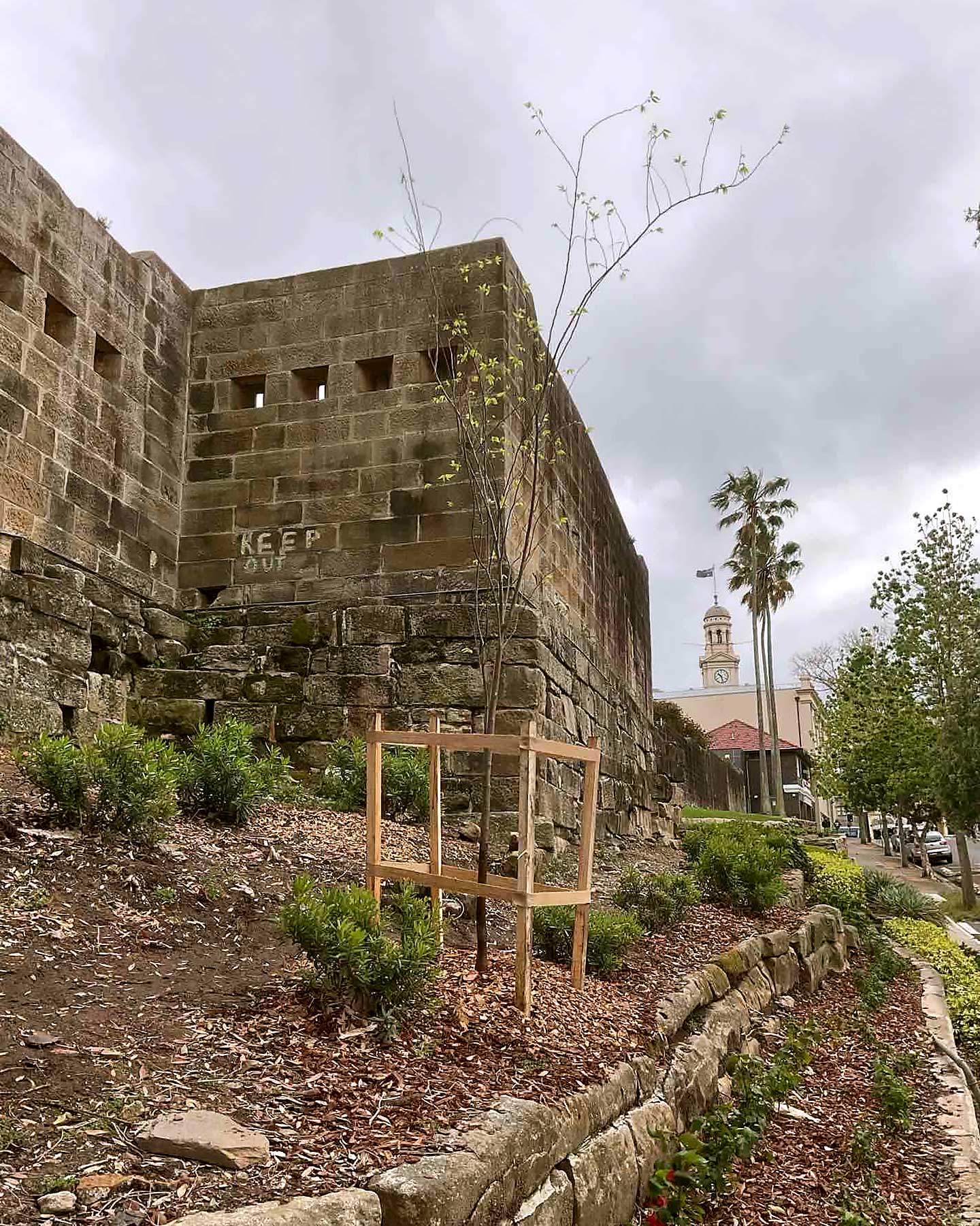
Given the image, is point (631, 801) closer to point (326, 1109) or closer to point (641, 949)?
point (641, 949)

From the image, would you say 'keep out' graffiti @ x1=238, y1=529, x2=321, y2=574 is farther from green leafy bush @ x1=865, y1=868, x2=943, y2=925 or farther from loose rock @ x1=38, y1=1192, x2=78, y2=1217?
green leafy bush @ x1=865, y1=868, x2=943, y2=925

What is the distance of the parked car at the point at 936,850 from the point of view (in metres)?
39.7

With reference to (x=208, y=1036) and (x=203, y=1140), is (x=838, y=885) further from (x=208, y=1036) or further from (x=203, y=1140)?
(x=203, y=1140)

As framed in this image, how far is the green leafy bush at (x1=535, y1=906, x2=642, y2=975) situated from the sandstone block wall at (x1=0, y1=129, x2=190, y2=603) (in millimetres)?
4374

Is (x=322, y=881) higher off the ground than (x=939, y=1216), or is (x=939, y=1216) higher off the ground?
(x=322, y=881)

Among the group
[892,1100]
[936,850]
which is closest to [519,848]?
[892,1100]

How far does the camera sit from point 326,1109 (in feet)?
10.6

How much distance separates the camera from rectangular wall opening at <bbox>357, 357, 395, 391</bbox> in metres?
9.34

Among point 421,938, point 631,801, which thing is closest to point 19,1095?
point 421,938

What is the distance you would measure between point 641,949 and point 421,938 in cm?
288

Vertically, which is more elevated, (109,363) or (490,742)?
(109,363)

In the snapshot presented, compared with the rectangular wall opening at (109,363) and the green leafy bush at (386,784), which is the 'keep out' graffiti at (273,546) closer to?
the rectangular wall opening at (109,363)

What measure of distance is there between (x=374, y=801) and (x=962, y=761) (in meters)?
20.0

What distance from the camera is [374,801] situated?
4945mm
